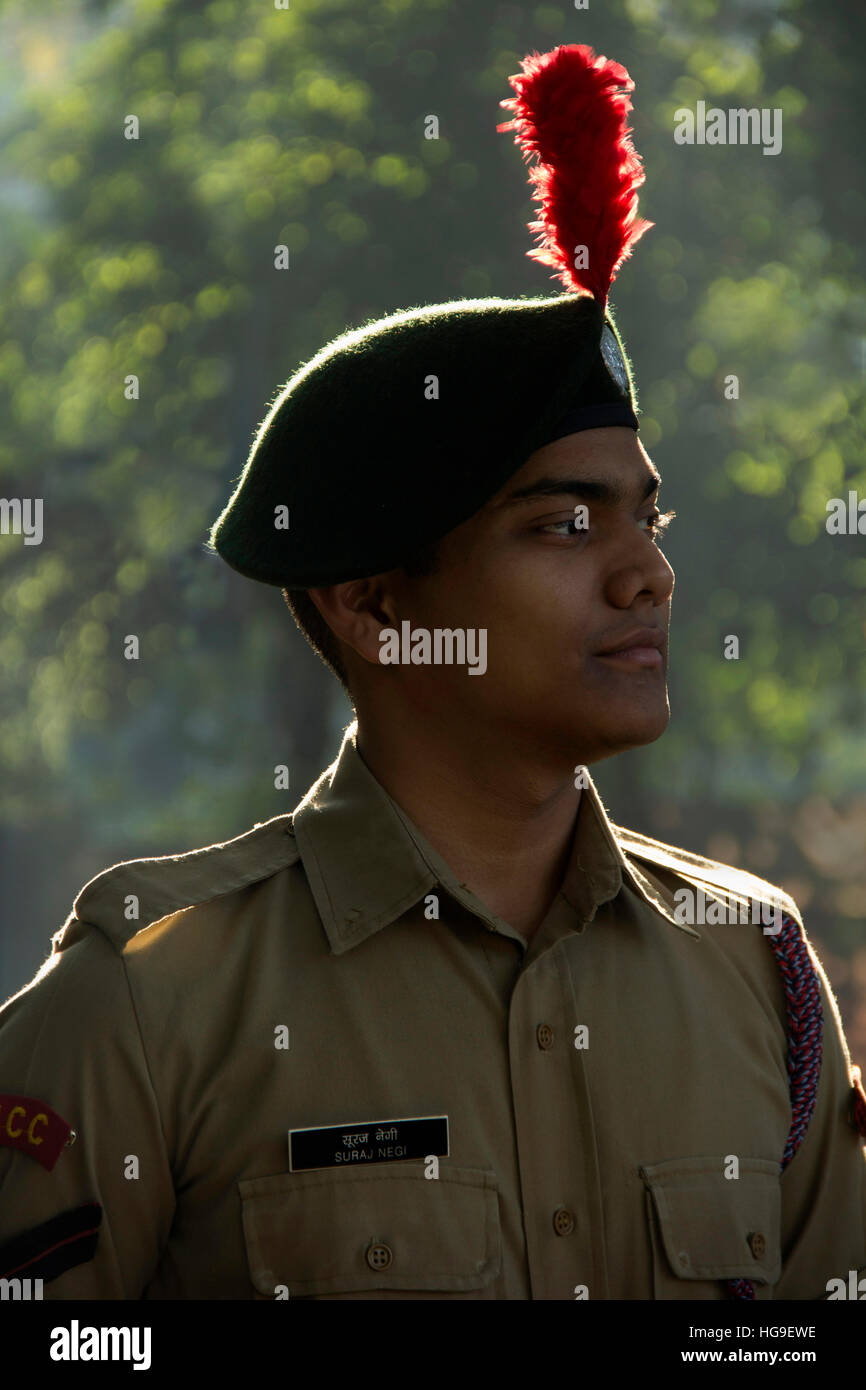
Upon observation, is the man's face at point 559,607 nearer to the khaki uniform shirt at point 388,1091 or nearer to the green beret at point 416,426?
the green beret at point 416,426

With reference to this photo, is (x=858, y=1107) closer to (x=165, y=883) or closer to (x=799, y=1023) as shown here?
(x=799, y=1023)

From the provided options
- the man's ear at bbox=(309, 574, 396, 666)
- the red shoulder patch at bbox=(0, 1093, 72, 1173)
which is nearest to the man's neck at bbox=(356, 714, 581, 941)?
the man's ear at bbox=(309, 574, 396, 666)

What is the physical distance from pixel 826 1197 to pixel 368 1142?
80 centimetres

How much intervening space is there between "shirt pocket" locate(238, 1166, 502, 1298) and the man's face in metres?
0.65

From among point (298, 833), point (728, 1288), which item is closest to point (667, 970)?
point (728, 1288)

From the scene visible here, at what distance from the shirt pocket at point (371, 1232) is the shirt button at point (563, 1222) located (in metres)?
0.09

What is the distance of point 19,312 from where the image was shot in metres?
8.37

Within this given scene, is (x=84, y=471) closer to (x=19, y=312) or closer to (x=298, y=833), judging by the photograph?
(x=19, y=312)

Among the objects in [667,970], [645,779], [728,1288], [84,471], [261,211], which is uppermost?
[261,211]

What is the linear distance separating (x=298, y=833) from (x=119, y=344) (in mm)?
6464

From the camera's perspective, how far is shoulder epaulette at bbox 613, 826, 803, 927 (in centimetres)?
246

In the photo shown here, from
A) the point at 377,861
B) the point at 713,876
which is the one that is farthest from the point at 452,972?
the point at 713,876

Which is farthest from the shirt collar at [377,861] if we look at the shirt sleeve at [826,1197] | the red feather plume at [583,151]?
the red feather plume at [583,151]

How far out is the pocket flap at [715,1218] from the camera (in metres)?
2.05
